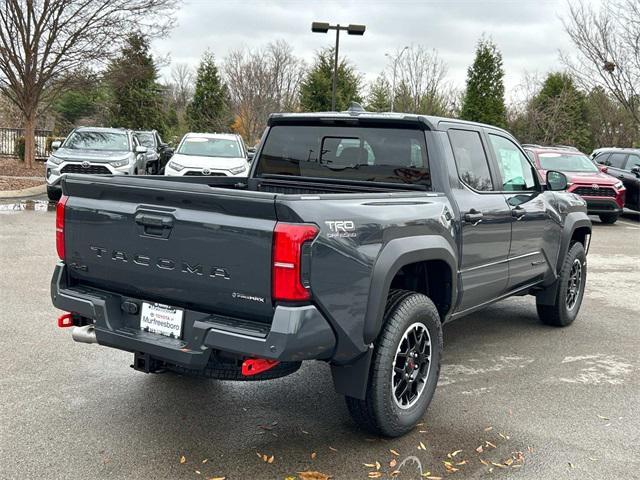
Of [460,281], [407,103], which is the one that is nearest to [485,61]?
[407,103]

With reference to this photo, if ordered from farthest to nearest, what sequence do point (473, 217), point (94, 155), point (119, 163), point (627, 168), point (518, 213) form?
point (627, 168)
point (94, 155)
point (119, 163)
point (518, 213)
point (473, 217)

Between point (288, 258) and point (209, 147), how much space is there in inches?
518

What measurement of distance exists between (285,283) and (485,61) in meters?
31.3

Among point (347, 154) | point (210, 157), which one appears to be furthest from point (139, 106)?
point (347, 154)

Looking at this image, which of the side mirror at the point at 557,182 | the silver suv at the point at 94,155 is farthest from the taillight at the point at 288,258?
the silver suv at the point at 94,155

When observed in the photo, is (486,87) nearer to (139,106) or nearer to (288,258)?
(139,106)

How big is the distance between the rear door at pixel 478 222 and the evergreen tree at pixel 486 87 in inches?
1103

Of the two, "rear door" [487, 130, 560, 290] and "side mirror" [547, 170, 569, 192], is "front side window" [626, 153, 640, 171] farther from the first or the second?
"rear door" [487, 130, 560, 290]

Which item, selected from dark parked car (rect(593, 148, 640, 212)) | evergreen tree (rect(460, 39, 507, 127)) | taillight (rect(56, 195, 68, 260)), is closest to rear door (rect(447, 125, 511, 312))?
taillight (rect(56, 195, 68, 260))

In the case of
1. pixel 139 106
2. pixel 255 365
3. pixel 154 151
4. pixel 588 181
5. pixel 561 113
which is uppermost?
pixel 561 113

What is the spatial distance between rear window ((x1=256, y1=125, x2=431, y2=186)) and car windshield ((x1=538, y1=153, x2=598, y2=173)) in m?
11.9

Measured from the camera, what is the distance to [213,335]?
3.12 m

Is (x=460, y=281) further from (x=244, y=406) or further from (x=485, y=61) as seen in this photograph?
(x=485, y=61)

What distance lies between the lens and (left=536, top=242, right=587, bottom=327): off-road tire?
6.08 metres
